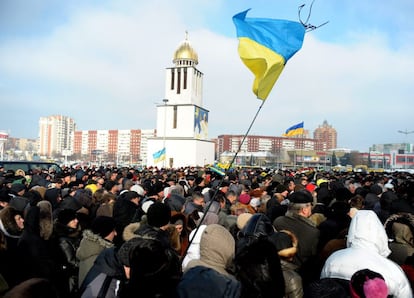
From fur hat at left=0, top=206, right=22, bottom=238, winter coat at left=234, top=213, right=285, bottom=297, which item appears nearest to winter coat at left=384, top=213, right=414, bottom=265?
winter coat at left=234, top=213, right=285, bottom=297

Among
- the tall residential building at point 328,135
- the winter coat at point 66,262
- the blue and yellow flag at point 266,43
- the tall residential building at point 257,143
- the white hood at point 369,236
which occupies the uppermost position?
the tall residential building at point 328,135

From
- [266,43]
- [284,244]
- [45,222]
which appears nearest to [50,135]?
[45,222]

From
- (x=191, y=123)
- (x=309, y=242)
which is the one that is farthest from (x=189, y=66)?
(x=309, y=242)

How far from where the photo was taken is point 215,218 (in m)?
4.24

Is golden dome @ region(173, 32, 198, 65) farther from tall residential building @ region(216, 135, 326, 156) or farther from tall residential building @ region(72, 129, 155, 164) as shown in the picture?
tall residential building @ region(216, 135, 326, 156)

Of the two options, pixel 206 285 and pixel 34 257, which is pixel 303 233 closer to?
pixel 206 285

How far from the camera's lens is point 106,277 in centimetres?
241

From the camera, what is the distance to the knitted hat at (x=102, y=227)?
334 centimetres

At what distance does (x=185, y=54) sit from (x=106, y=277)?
46538 mm

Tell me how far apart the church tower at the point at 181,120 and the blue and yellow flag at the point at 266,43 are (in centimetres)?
3794

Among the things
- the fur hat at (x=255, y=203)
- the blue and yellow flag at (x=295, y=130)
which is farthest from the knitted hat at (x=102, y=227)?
the blue and yellow flag at (x=295, y=130)

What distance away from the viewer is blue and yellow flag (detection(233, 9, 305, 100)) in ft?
14.5

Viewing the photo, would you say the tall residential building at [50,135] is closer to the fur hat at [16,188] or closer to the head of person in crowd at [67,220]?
the fur hat at [16,188]

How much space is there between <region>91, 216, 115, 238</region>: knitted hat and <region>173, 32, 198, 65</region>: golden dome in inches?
1779
